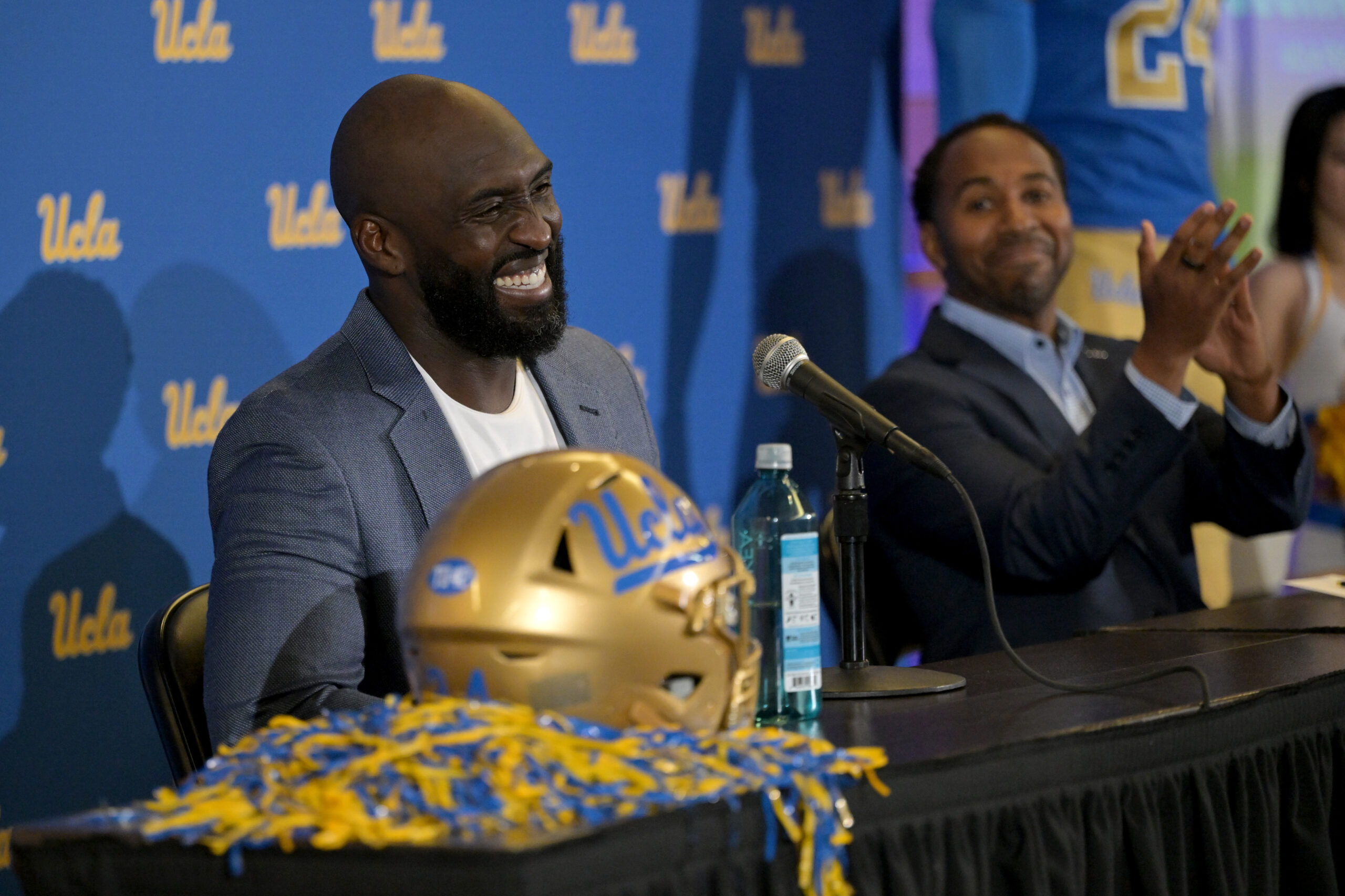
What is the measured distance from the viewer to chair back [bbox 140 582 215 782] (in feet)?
5.78

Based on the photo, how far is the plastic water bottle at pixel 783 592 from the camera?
147 cm

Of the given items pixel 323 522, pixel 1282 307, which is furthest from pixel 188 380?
pixel 1282 307

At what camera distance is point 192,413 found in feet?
8.23

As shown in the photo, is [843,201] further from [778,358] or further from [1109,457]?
[778,358]

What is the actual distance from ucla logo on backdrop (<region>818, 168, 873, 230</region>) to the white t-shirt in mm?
1601

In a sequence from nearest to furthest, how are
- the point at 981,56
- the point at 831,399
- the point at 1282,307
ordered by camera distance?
the point at 831,399, the point at 981,56, the point at 1282,307

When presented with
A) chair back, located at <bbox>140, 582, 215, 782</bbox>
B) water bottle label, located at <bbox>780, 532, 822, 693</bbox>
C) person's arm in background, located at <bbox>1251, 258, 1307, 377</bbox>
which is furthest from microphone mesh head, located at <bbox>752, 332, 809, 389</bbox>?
person's arm in background, located at <bbox>1251, 258, 1307, 377</bbox>

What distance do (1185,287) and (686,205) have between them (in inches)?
53.2

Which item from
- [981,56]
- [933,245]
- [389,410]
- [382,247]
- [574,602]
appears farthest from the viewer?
[981,56]

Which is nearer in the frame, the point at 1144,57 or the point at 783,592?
the point at 783,592

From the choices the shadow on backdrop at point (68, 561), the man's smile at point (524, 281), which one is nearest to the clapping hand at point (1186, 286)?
the man's smile at point (524, 281)

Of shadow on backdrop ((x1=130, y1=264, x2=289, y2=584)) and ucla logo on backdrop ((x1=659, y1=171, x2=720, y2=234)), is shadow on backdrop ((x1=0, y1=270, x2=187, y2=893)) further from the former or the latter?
ucla logo on backdrop ((x1=659, y1=171, x2=720, y2=234))

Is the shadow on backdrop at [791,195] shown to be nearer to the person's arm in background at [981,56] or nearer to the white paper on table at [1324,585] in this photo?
the person's arm in background at [981,56]

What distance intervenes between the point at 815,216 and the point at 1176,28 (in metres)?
0.95
